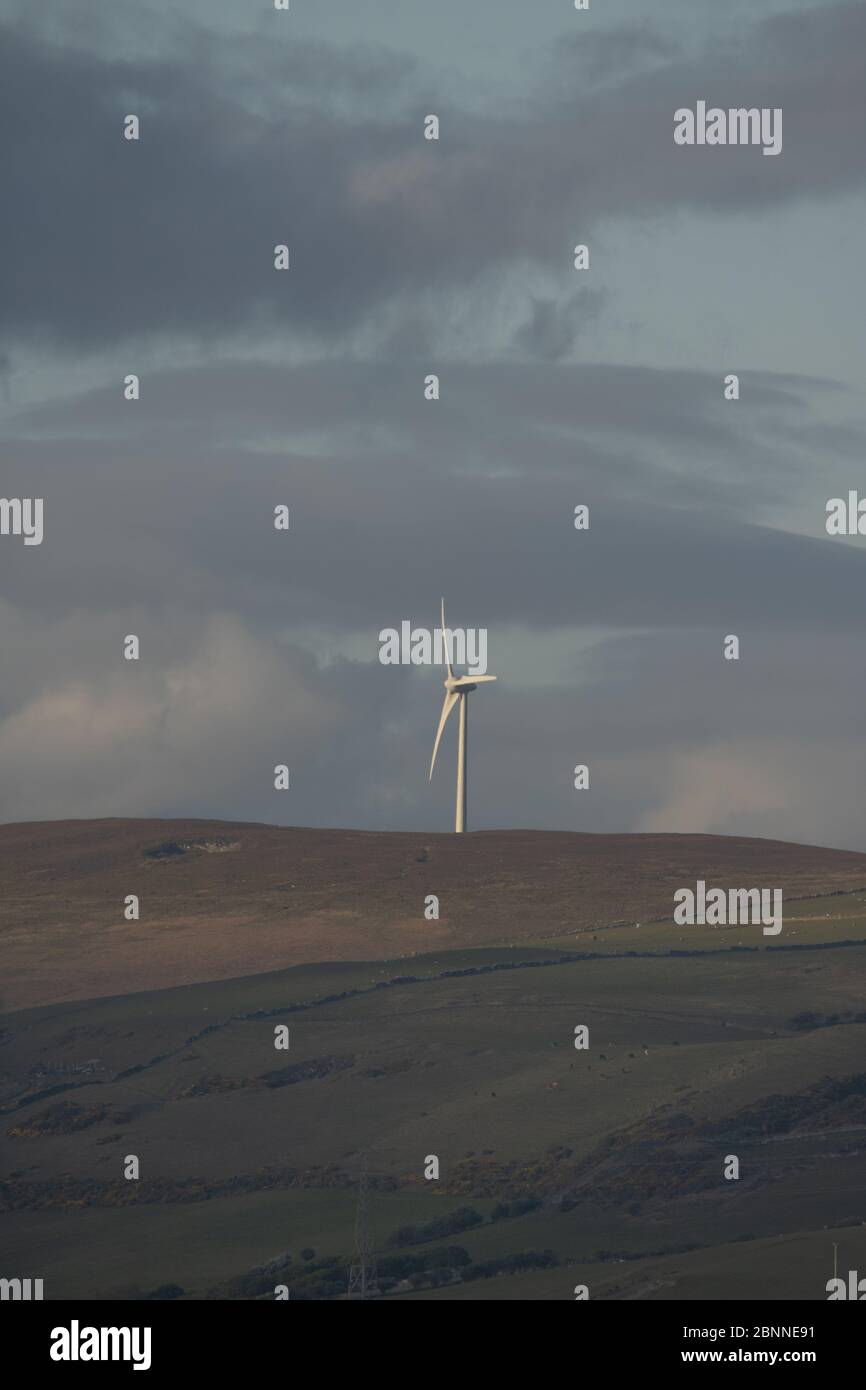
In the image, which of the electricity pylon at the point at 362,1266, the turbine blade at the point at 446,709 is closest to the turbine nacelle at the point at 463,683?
the turbine blade at the point at 446,709

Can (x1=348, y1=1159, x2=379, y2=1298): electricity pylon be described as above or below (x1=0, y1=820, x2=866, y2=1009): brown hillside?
below

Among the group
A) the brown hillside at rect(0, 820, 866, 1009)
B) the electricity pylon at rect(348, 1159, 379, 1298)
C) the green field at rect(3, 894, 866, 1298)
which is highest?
the brown hillside at rect(0, 820, 866, 1009)

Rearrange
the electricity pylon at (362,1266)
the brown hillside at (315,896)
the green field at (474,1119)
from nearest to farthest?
1. the electricity pylon at (362,1266)
2. the green field at (474,1119)
3. the brown hillside at (315,896)

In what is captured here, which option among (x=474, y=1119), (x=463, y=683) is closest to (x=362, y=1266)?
(x=474, y=1119)

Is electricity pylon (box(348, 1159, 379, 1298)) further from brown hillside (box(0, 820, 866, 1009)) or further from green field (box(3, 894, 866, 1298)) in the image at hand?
brown hillside (box(0, 820, 866, 1009))

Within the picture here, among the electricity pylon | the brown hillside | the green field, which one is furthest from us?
the brown hillside

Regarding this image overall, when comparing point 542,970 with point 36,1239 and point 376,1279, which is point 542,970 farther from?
point 376,1279

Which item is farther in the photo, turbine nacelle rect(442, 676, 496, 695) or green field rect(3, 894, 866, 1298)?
turbine nacelle rect(442, 676, 496, 695)

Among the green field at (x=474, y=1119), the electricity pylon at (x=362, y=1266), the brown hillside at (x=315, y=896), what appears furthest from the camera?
the brown hillside at (x=315, y=896)

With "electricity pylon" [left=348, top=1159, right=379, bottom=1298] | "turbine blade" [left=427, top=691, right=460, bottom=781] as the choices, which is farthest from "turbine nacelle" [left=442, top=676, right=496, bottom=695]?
"electricity pylon" [left=348, top=1159, right=379, bottom=1298]

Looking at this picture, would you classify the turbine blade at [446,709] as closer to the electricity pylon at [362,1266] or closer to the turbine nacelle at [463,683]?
the turbine nacelle at [463,683]
